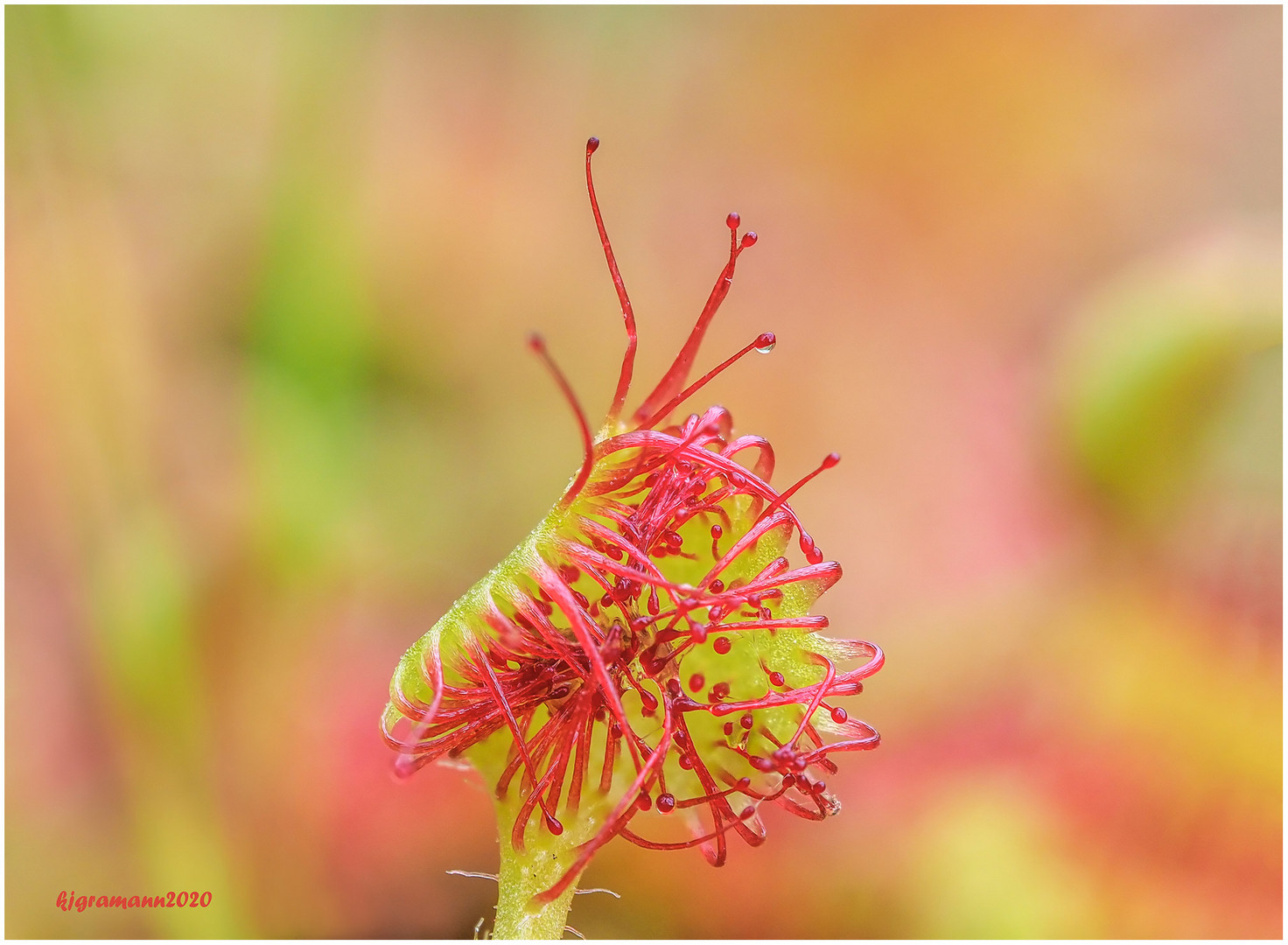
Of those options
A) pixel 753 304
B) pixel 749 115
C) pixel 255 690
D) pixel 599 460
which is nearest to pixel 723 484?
pixel 599 460

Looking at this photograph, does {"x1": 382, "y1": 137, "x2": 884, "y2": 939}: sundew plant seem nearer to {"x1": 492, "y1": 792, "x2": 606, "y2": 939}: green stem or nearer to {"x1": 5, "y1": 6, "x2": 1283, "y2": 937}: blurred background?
{"x1": 492, "y1": 792, "x2": 606, "y2": 939}: green stem

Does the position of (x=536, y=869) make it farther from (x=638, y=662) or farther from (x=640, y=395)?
(x=640, y=395)

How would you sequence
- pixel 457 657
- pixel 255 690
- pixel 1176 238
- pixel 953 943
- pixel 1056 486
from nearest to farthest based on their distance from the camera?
pixel 457 657, pixel 953 943, pixel 255 690, pixel 1056 486, pixel 1176 238

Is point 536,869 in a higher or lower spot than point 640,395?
lower

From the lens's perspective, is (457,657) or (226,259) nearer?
(457,657)

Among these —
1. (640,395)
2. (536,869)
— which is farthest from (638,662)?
(640,395)

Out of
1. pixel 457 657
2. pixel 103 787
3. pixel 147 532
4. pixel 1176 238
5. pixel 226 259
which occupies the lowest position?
pixel 103 787

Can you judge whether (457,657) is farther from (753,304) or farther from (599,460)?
(753,304)
